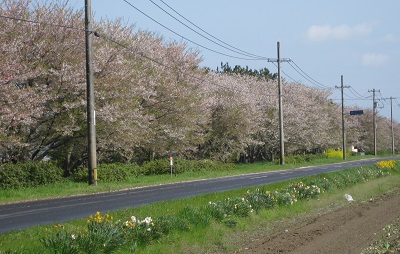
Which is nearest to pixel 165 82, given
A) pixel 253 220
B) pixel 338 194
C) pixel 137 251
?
pixel 338 194

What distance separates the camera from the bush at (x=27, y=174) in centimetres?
2444

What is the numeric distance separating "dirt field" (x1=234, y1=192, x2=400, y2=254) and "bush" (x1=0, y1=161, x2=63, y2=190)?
13.4 meters

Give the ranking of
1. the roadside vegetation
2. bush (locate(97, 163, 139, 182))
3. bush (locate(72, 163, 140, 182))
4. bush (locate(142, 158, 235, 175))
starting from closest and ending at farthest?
the roadside vegetation
bush (locate(72, 163, 140, 182))
bush (locate(97, 163, 139, 182))
bush (locate(142, 158, 235, 175))

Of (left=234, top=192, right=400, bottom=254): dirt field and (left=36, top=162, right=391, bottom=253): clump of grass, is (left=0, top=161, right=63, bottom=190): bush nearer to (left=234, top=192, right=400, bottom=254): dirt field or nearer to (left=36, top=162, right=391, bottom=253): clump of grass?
(left=36, top=162, right=391, bottom=253): clump of grass

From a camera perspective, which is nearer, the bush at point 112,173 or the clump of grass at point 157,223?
the clump of grass at point 157,223

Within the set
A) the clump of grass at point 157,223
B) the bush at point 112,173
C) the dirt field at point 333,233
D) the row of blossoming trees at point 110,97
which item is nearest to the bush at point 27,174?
the row of blossoming trees at point 110,97

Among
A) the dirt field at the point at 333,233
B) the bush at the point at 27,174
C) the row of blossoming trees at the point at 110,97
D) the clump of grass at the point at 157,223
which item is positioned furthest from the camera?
the row of blossoming trees at the point at 110,97

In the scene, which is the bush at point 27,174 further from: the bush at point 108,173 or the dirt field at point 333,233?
the dirt field at point 333,233

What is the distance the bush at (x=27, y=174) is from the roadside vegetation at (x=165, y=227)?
396 inches

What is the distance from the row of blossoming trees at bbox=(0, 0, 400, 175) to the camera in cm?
2741

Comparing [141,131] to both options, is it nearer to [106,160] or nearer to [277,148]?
[106,160]

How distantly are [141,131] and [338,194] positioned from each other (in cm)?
1606

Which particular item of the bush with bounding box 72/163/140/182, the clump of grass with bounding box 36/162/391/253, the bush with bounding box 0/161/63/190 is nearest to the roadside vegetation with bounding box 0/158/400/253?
the clump of grass with bounding box 36/162/391/253

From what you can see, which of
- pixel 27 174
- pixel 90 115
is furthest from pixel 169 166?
pixel 27 174
